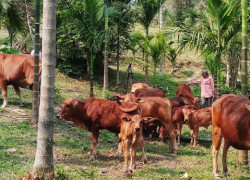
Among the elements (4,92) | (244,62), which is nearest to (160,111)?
(244,62)

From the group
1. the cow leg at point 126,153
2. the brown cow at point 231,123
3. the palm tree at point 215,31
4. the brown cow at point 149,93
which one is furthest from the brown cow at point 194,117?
the cow leg at point 126,153

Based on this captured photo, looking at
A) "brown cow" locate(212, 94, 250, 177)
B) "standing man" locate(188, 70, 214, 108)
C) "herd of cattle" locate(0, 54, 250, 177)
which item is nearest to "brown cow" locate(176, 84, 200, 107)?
"standing man" locate(188, 70, 214, 108)

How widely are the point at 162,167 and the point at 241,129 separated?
2.12m

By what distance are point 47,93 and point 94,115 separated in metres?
2.55

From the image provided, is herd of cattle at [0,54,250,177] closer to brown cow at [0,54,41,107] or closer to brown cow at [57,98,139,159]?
brown cow at [57,98,139,159]

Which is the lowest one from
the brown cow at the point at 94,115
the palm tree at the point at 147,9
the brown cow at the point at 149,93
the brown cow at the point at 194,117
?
the brown cow at the point at 194,117

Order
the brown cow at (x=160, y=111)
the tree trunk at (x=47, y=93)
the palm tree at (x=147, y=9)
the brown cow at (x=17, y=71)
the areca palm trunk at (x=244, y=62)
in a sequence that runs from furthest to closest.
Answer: the palm tree at (x=147, y=9)
the brown cow at (x=17, y=71)
the brown cow at (x=160, y=111)
the areca palm trunk at (x=244, y=62)
the tree trunk at (x=47, y=93)

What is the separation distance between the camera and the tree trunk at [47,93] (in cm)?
660

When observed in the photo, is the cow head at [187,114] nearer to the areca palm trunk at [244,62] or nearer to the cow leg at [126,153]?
the areca palm trunk at [244,62]

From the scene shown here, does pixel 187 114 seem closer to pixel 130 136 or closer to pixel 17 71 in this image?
pixel 130 136

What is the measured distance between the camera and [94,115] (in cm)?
905

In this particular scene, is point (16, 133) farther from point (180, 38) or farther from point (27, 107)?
point (180, 38)

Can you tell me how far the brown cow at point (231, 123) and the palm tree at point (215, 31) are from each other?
4634 millimetres

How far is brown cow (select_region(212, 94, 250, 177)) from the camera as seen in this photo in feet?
25.2
